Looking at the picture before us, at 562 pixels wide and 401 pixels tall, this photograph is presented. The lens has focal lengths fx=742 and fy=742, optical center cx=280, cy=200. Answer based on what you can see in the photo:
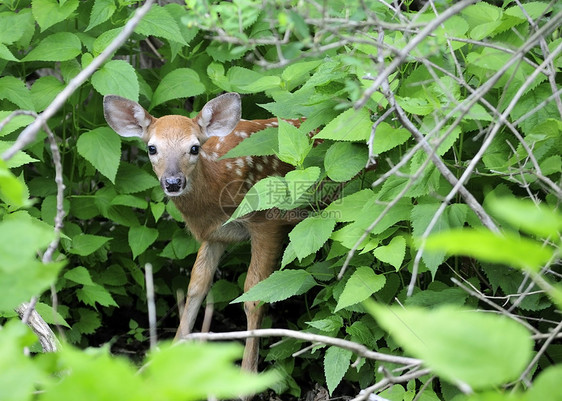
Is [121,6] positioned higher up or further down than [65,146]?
higher up

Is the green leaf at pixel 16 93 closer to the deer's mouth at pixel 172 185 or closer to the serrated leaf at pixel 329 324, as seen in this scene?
the deer's mouth at pixel 172 185

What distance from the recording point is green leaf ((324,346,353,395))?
2906 millimetres

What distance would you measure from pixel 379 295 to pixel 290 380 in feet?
2.77

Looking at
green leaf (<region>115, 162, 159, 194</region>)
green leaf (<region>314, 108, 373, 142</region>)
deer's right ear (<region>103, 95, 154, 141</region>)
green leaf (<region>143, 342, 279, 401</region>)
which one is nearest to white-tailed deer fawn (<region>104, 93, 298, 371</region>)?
deer's right ear (<region>103, 95, 154, 141</region>)

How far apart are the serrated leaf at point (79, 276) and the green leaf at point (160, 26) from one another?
1.27 metres

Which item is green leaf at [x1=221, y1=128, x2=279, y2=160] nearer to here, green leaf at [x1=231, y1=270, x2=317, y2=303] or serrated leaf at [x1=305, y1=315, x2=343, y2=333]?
green leaf at [x1=231, y1=270, x2=317, y2=303]

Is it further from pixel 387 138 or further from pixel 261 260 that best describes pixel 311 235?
pixel 261 260

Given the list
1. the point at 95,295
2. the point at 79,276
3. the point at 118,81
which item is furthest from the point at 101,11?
the point at 95,295

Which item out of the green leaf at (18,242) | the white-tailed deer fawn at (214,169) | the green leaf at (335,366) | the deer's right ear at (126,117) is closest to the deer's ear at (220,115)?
the white-tailed deer fawn at (214,169)

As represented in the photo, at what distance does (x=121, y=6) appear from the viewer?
385 cm

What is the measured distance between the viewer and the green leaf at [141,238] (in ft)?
13.3

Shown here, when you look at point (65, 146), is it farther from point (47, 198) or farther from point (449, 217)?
point (449, 217)

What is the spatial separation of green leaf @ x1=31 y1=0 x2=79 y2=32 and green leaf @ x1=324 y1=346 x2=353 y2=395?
81.8 inches

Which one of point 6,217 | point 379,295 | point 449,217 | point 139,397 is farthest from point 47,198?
point 139,397
